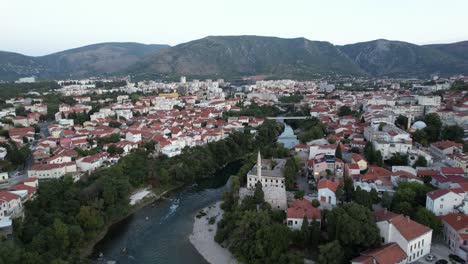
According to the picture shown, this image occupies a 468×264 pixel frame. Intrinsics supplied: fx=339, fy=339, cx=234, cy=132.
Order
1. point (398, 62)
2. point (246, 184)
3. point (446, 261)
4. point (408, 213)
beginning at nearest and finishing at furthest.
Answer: point (446, 261) < point (408, 213) < point (246, 184) < point (398, 62)

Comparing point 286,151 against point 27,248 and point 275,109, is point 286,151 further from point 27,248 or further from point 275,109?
point 275,109

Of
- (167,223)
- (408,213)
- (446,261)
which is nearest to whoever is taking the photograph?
(446,261)

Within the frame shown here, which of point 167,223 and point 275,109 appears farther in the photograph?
point 275,109

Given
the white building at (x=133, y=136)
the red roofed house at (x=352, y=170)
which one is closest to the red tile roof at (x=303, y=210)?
the red roofed house at (x=352, y=170)

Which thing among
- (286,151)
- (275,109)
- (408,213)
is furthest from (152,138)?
(275,109)

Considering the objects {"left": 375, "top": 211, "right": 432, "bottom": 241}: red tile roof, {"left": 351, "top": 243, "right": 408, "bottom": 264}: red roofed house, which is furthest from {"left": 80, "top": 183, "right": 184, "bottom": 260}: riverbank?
{"left": 375, "top": 211, "right": 432, "bottom": 241}: red tile roof

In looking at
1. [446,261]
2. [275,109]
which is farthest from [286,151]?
[275,109]

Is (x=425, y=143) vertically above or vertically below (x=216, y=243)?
above
